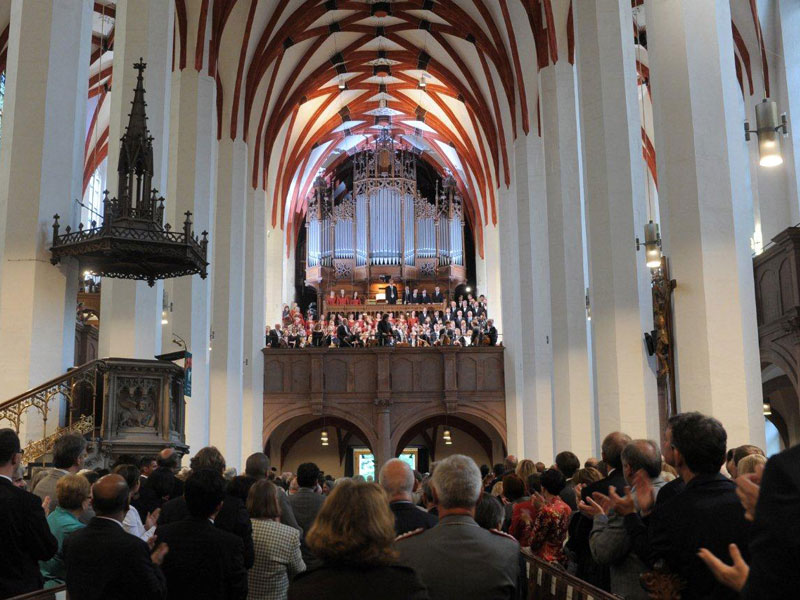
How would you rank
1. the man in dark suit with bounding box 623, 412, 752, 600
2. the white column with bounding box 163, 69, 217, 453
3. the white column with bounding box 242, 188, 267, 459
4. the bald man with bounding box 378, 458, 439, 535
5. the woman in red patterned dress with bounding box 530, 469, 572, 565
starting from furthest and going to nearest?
the white column with bounding box 242, 188, 267, 459, the white column with bounding box 163, 69, 217, 453, the woman in red patterned dress with bounding box 530, 469, 572, 565, the bald man with bounding box 378, 458, 439, 535, the man in dark suit with bounding box 623, 412, 752, 600

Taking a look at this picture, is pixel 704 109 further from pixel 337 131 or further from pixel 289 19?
pixel 337 131

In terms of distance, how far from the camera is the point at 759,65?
19.2 metres

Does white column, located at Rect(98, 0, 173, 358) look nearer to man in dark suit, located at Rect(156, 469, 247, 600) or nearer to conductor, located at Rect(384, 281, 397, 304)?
man in dark suit, located at Rect(156, 469, 247, 600)

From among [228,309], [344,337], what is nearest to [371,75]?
[344,337]

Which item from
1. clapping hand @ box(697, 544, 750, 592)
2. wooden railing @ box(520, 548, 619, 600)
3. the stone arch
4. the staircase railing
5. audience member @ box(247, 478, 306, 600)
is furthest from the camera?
the stone arch

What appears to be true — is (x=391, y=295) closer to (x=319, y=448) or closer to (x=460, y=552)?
(x=319, y=448)

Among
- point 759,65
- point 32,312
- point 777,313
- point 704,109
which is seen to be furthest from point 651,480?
point 759,65

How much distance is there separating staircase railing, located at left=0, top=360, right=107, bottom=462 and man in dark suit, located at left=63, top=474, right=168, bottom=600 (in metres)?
6.52

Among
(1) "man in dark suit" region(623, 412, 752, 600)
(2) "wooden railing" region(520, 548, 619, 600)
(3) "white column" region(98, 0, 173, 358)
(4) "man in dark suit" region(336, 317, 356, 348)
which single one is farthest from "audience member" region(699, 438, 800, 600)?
(4) "man in dark suit" region(336, 317, 356, 348)

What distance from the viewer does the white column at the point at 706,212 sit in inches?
384

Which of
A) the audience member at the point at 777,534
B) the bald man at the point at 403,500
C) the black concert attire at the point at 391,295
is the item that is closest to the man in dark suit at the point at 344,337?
the black concert attire at the point at 391,295

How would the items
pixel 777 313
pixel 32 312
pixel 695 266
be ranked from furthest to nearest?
pixel 777 313, pixel 32 312, pixel 695 266

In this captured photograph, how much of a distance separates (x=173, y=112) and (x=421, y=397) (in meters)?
10.9

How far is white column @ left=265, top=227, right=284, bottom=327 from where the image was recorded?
1332 inches
